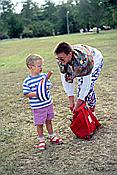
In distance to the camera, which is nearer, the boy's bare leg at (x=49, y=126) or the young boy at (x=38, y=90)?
the young boy at (x=38, y=90)

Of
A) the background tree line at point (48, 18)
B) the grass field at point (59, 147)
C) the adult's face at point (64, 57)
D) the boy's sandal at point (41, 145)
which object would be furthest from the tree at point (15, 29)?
the adult's face at point (64, 57)

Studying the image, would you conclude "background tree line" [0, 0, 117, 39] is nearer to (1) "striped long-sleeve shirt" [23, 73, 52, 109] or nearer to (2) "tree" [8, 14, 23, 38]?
(2) "tree" [8, 14, 23, 38]

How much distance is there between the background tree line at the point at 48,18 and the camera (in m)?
64.7

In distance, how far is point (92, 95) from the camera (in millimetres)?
4680

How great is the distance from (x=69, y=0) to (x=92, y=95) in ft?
287

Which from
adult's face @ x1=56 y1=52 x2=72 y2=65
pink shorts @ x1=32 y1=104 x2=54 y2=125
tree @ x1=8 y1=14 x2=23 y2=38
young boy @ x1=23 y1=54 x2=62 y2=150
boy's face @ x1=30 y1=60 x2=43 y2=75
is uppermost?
adult's face @ x1=56 y1=52 x2=72 y2=65

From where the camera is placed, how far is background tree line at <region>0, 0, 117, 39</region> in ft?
212

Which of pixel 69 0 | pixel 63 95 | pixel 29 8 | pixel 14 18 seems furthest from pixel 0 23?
pixel 63 95

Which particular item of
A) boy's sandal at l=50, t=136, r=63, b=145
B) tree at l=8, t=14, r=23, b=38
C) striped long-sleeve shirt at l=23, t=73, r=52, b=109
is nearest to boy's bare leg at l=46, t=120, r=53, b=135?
boy's sandal at l=50, t=136, r=63, b=145

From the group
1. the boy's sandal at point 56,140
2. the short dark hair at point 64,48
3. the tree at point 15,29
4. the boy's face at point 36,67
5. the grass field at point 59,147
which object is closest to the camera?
the grass field at point 59,147

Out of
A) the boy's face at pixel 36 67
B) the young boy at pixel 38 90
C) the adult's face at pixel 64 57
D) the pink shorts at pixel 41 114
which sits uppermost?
the adult's face at pixel 64 57

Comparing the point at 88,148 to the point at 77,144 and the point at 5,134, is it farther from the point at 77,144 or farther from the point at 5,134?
the point at 5,134

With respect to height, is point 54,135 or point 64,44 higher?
point 64,44

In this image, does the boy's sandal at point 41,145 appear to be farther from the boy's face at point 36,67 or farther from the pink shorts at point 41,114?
the boy's face at point 36,67
